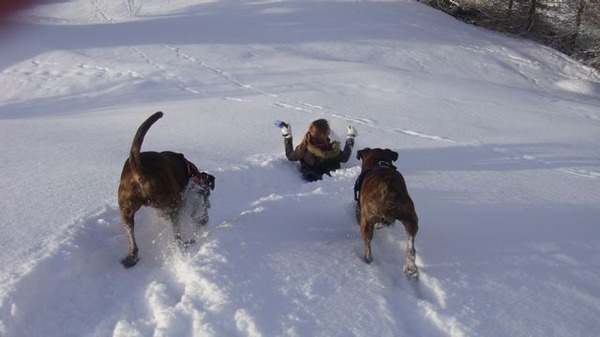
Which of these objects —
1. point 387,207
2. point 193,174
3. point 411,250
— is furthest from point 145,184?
point 411,250

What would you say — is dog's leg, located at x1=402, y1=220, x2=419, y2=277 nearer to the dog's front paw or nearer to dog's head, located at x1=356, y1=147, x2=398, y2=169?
dog's head, located at x1=356, y1=147, x2=398, y2=169

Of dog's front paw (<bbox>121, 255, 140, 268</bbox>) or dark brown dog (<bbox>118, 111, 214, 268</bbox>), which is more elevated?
dark brown dog (<bbox>118, 111, 214, 268</bbox>)

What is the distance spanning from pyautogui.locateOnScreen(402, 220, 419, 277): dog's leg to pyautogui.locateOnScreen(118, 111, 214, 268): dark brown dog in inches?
71.6

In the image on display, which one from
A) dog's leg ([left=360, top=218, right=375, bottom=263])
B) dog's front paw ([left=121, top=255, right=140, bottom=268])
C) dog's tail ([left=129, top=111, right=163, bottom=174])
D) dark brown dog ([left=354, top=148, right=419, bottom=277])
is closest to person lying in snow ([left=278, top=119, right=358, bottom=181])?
A: dark brown dog ([left=354, top=148, right=419, bottom=277])

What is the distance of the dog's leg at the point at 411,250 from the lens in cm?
379

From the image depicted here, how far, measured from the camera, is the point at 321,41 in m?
17.2

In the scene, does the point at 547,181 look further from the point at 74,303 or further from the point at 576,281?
the point at 74,303

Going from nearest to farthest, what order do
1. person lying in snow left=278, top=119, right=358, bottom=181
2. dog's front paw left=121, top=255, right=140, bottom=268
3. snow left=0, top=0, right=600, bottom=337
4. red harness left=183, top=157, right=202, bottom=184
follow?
snow left=0, top=0, right=600, bottom=337 < dog's front paw left=121, top=255, right=140, bottom=268 < red harness left=183, top=157, right=202, bottom=184 < person lying in snow left=278, top=119, right=358, bottom=181

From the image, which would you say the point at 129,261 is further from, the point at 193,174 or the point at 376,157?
the point at 376,157

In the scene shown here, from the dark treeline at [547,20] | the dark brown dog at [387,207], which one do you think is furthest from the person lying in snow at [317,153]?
the dark treeline at [547,20]

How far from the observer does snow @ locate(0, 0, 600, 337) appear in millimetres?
3408

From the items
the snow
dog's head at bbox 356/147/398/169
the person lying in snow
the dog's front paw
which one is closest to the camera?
the snow

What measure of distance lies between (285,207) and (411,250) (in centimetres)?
158

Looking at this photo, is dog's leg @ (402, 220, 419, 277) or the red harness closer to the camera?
dog's leg @ (402, 220, 419, 277)
